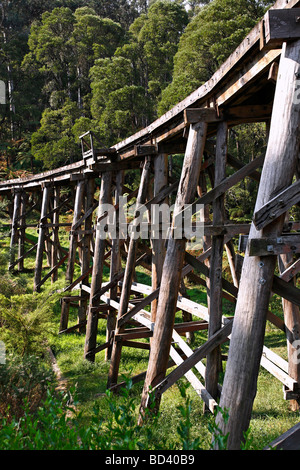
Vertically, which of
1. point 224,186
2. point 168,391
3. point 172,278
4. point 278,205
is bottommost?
point 168,391

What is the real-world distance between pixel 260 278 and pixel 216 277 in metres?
1.57

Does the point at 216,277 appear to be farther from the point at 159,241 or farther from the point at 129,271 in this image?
the point at 129,271

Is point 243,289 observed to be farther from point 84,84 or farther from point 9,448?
point 84,84

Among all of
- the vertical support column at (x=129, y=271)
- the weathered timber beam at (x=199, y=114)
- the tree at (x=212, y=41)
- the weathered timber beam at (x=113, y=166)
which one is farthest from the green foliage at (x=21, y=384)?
the tree at (x=212, y=41)

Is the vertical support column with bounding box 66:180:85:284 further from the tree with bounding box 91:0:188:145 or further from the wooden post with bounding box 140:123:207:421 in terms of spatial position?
the tree with bounding box 91:0:188:145

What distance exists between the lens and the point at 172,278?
3.92 m

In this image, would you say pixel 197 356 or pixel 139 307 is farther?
pixel 139 307

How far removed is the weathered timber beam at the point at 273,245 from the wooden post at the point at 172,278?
5.13 feet

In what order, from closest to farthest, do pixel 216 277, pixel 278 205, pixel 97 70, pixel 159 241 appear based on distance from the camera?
pixel 278 205, pixel 216 277, pixel 159 241, pixel 97 70

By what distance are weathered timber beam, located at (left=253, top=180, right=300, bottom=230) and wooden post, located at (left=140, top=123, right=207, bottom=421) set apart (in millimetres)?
1585

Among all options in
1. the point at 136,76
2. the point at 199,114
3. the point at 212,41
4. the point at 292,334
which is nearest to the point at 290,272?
the point at 292,334

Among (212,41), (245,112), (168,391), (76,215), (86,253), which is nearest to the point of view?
(245,112)

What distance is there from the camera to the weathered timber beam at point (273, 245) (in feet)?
7.86

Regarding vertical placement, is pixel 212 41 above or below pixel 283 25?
above
